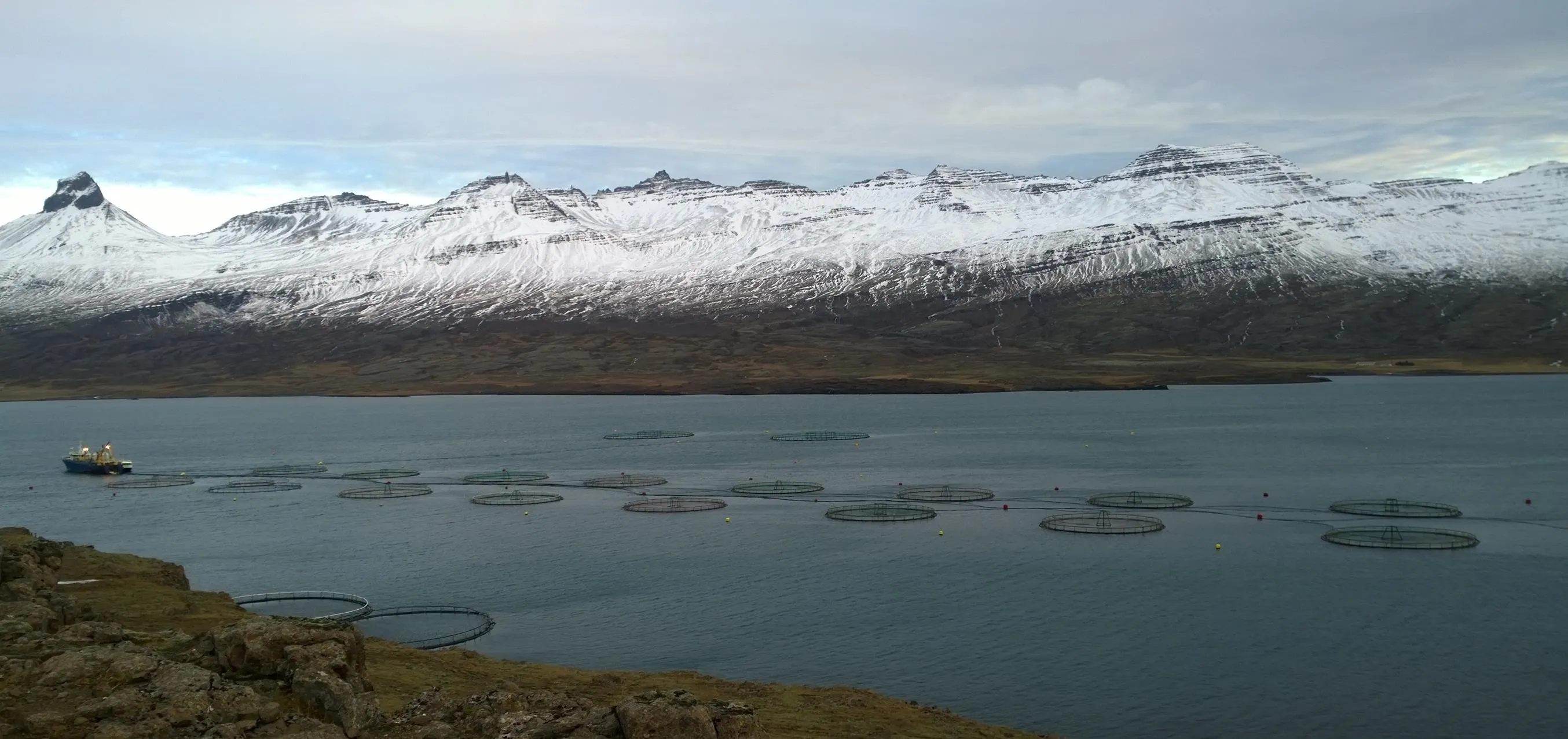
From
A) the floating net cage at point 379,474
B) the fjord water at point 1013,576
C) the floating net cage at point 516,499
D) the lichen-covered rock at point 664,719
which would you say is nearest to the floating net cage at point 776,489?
the fjord water at point 1013,576

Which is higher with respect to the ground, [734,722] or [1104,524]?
[734,722]

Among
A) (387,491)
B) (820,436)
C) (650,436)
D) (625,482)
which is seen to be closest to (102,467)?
(387,491)

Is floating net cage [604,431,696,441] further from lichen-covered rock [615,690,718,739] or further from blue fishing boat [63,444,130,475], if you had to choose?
lichen-covered rock [615,690,718,739]

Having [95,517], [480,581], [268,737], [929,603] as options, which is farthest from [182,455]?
[268,737]

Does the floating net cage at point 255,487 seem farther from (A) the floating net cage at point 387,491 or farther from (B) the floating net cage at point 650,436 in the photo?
(B) the floating net cage at point 650,436

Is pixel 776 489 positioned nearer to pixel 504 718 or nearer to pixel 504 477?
pixel 504 477

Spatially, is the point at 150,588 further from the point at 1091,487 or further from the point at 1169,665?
the point at 1091,487

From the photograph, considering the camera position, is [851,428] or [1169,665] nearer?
[1169,665]
